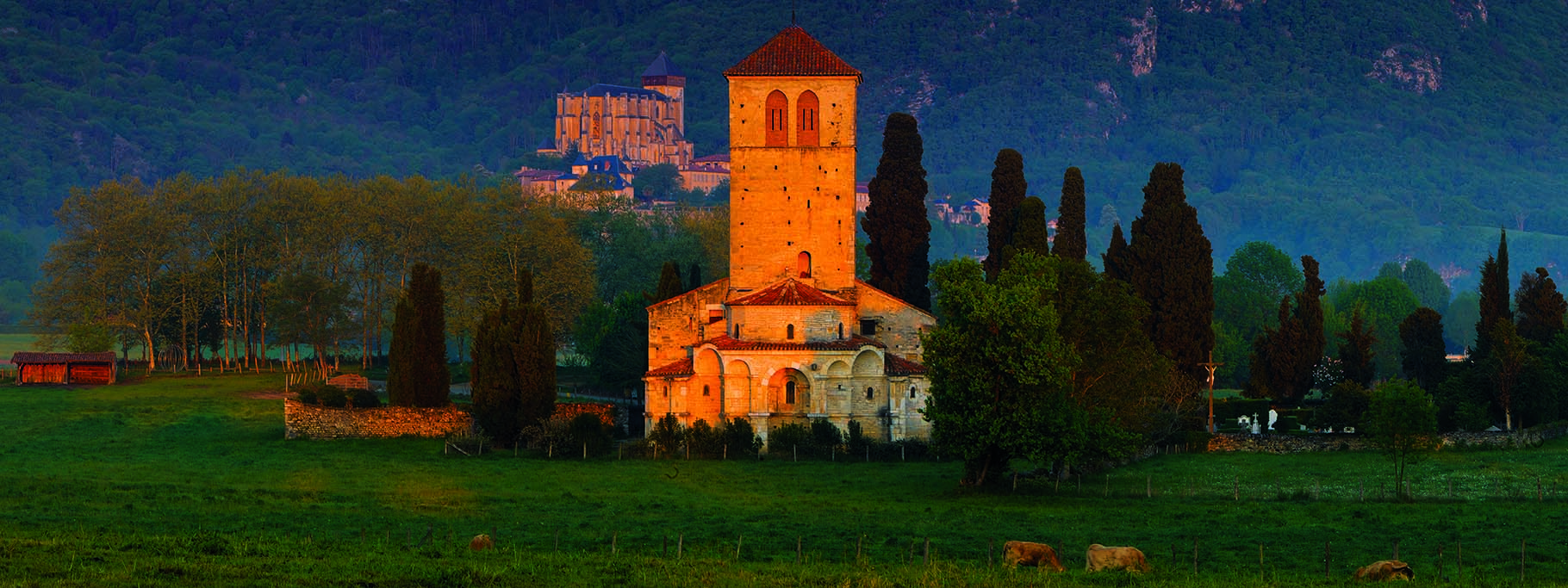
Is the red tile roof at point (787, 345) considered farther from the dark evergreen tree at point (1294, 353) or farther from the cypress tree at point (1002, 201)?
the dark evergreen tree at point (1294, 353)

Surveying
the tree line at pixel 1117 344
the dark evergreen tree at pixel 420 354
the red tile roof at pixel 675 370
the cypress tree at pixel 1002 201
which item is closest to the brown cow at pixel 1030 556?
the tree line at pixel 1117 344

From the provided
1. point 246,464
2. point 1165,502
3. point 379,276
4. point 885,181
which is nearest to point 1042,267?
point 1165,502

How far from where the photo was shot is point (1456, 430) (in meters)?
72.5

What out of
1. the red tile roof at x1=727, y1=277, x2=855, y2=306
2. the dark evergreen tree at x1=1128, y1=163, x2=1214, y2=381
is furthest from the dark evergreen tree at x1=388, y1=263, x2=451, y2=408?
the dark evergreen tree at x1=1128, y1=163, x2=1214, y2=381

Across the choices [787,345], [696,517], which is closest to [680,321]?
[787,345]

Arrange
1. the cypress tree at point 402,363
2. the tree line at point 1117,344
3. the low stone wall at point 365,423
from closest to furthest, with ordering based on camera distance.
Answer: the tree line at point 1117,344, the low stone wall at point 365,423, the cypress tree at point 402,363

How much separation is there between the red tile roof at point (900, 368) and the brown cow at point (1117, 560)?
110ft

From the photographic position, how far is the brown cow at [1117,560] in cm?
4147

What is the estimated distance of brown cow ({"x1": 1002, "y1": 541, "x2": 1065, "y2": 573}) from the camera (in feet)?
137

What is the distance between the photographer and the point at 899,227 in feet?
303

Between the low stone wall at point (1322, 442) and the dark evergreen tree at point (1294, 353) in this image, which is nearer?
the low stone wall at point (1322, 442)

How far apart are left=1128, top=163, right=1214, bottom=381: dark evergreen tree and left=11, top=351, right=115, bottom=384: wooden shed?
166ft

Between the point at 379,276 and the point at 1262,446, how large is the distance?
223 feet

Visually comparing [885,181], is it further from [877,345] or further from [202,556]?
[202,556]
